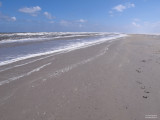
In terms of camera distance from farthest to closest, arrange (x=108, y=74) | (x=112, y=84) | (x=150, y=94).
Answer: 1. (x=108, y=74)
2. (x=112, y=84)
3. (x=150, y=94)

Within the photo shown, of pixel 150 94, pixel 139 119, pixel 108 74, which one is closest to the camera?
pixel 139 119

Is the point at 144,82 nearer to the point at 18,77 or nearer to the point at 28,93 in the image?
the point at 28,93

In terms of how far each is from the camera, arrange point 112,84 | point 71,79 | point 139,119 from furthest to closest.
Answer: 1. point 71,79
2. point 112,84
3. point 139,119

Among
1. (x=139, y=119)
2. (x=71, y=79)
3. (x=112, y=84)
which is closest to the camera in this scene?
(x=139, y=119)

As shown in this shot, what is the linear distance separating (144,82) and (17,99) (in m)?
4.43

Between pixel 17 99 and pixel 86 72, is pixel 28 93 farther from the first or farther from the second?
pixel 86 72

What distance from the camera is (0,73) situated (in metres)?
6.37

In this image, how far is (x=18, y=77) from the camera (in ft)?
19.2

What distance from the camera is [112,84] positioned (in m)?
5.19

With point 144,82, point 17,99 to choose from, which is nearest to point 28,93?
point 17,99

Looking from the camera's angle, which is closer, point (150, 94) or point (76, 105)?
point (76, 105)

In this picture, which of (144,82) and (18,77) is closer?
(144,82)

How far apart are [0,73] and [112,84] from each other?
4.94 metres

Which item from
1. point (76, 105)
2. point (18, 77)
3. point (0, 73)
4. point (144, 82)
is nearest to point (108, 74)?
point (144, 82)
